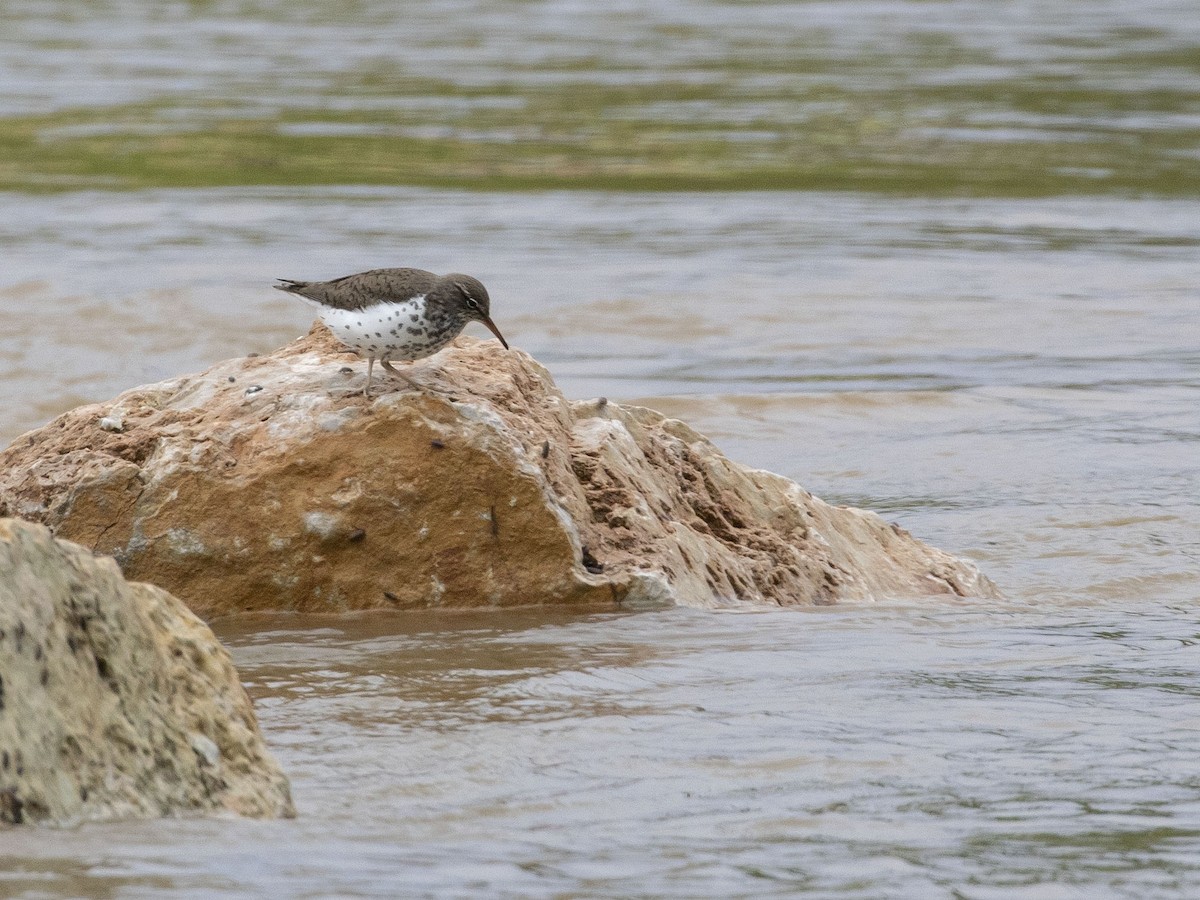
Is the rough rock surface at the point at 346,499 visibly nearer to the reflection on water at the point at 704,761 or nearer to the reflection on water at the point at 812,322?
the reflection on water at the point at 704,761

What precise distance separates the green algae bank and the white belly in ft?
3.22

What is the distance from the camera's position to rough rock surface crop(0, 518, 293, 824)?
12.7 ft

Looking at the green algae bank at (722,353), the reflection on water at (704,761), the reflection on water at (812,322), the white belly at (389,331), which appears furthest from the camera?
the reflection on water at (812,322)

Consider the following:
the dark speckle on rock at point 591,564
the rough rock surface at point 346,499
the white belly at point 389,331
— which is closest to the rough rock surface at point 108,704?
the white belly at point 389,331

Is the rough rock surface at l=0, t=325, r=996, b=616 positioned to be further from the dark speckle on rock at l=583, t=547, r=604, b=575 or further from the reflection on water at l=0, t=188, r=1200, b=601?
the reflection on water at l=0, t=188, r=1200, b=601

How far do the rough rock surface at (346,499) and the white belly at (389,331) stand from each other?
0.25 meters

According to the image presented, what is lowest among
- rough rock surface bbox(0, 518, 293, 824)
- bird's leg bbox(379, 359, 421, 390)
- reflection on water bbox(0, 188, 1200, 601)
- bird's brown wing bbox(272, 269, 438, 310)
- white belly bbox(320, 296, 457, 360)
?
reflection on water bbox(0, 188, 1200, 601)

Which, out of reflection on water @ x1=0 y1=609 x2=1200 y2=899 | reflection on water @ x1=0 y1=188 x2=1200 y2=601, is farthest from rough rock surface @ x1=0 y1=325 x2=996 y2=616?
reflection on water @ x1=0 y1=188 x2=1200 y2=601

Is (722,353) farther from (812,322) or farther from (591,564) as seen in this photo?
(591,564)

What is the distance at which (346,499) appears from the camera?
21.3 ft

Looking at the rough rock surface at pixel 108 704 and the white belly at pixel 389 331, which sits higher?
the white belly at pixel 389 331

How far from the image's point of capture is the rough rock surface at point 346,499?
256 inches

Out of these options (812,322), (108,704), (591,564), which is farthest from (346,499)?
(812,322)

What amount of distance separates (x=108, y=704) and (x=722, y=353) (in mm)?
9957
